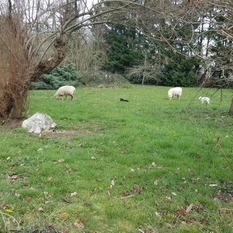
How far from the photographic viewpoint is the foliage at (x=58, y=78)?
2669 centimetres

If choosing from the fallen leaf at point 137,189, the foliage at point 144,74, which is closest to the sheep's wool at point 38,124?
the fallen leaf at point 137,189

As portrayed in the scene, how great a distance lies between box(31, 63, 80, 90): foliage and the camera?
87.6ft

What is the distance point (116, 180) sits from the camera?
5.46 meters

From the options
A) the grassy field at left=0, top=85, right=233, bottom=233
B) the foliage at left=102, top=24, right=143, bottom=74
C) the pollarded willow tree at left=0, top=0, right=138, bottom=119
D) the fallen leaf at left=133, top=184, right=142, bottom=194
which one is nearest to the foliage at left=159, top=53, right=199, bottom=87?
the foliage at left=102, top=24, right=143, bottom=74

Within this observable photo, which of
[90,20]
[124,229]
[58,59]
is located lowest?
[124,229]

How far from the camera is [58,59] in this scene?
432 inches

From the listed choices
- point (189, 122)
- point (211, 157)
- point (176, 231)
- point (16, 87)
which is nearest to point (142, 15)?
point (189, 122)

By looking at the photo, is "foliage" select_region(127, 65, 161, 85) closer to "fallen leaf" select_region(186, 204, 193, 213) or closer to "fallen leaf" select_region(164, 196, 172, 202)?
"fallen leaf" select_region(164, 196, 172, 202)

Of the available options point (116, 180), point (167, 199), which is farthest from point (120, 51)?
point (167, 199)

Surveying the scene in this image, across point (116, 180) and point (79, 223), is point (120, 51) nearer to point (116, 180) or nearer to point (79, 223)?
point (116, 180)

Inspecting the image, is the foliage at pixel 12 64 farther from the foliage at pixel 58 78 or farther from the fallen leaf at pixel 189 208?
the foliage at pixel 58 78

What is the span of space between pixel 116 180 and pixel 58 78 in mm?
23177

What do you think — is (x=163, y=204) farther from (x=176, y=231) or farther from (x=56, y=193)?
(x=56, y=193)

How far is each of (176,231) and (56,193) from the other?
79.1 inches
